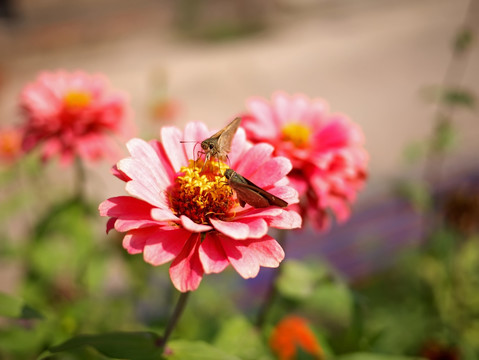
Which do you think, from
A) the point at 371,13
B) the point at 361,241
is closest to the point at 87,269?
the point at 361,241

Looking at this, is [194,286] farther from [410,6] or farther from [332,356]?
[410,6]

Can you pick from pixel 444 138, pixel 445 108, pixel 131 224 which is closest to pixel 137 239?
pixel 131 224

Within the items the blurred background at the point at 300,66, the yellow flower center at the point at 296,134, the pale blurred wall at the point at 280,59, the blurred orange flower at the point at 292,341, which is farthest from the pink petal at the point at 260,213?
the pale blurred wall at the point at 280,59

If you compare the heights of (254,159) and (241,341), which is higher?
(254,159)

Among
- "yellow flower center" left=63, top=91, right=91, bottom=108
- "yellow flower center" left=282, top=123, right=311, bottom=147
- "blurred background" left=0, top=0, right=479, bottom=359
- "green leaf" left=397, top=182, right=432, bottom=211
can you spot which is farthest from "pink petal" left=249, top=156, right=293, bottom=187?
"blurred background" left=0, top=0, right=479, bottom=359

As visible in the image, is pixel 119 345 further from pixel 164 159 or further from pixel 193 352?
pixel 164 159

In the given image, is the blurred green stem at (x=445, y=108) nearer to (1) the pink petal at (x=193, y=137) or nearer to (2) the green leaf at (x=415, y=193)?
(2) the green leaf at (x=415, y=193)

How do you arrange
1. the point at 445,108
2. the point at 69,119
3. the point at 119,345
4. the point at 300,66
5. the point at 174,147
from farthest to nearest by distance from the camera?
the point at 300,66, the point at 445,108, the point at 69,119, the point at 174,147, the point at 119,345
